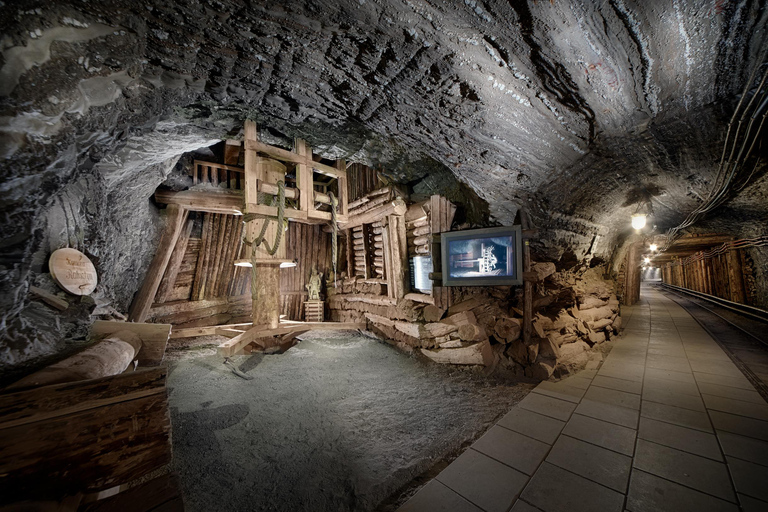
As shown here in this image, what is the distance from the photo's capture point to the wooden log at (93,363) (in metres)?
2.03

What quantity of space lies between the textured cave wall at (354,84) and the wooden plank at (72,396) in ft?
3.72

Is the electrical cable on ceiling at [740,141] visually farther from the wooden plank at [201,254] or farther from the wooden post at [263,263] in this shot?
the wooden plank at [201,254]

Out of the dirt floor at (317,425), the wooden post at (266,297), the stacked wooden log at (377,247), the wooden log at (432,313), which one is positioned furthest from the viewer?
the stacked wooden log at (377,247)

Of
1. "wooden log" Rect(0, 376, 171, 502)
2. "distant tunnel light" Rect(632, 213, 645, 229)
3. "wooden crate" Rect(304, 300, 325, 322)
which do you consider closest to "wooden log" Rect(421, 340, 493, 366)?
"wooden log" Rect(0, 376, 171, 502)

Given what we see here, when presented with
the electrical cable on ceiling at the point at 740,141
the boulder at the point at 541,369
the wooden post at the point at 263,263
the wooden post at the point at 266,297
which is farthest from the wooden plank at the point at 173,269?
the electrical cable on ceiling at the point at 740,141

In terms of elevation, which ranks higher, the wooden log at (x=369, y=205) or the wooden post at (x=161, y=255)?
the wooden log at (x=369, y=205)

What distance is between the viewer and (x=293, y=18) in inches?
80.6

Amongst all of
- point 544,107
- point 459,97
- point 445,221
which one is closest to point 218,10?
point 459,97

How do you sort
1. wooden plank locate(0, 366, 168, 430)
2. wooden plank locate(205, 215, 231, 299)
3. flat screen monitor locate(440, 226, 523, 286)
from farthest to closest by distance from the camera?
wooden plank locate(205, 215, 231, 299) → flat screen monitor locate(440, 226, 523, 286) → wooden plank locate(0, 366, 168, 430)

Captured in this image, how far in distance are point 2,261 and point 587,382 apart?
707cm

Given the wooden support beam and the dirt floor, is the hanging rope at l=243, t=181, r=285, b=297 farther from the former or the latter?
the dirt floor

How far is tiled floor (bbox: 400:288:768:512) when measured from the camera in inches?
87.7

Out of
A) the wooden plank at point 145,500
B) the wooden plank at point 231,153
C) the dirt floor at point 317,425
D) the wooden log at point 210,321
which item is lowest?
the dirt floor at point 317,425

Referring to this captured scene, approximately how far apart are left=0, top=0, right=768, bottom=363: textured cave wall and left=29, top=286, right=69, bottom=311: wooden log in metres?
0.14
